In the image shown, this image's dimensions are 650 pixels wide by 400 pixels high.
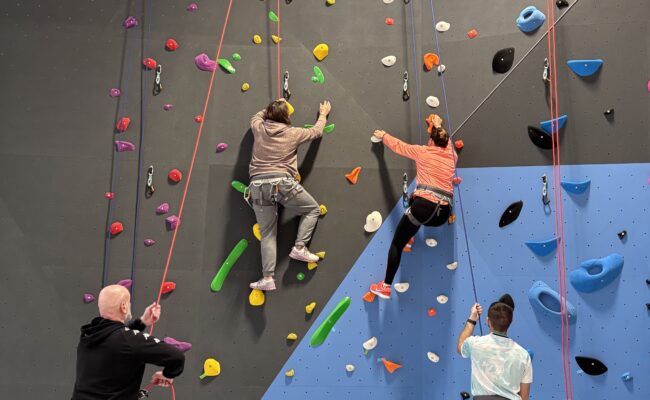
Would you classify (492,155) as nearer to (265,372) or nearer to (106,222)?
(265,372)

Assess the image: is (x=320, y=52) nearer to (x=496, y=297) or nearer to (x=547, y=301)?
(x=496, y=297)

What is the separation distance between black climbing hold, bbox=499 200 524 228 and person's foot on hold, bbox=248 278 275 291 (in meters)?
1.41

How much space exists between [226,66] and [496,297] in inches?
85.7

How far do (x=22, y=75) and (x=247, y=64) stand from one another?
54.2 inches

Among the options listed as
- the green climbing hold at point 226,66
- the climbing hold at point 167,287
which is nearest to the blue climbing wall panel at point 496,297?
the climbing hold at point 167,287

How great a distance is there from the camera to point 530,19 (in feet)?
11.4

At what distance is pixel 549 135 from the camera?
3338 millimetres

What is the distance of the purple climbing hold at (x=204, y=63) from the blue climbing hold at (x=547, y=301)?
7.74 feet

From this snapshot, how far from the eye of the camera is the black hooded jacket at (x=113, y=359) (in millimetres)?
1972

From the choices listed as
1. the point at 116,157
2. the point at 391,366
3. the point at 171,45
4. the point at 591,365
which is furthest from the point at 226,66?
the point at 591,365

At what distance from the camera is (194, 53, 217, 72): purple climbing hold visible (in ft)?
11.6

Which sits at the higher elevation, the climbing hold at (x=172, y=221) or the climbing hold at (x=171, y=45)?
the climbing hold at (x=171, y=45)

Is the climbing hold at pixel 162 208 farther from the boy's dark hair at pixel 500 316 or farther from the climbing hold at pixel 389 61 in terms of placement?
the boy's dark hair at pixel 500 316

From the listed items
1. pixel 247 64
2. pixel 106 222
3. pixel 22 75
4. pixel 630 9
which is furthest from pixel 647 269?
pixel 22 75
